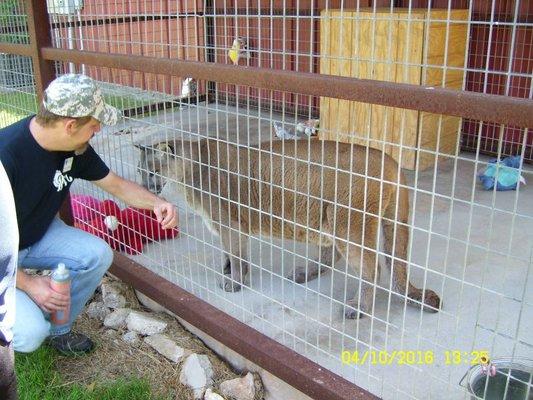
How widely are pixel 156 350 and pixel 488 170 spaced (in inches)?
146

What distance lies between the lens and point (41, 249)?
3.42 metres

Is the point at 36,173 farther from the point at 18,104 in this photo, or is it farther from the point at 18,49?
the point at 18,104

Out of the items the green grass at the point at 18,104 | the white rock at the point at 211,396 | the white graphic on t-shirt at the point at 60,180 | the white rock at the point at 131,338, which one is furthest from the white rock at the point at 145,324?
the green grass at the point at 18,104

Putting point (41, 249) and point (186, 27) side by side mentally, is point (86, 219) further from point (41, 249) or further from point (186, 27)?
point (186, 27)

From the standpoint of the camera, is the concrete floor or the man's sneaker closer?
the concrete floor

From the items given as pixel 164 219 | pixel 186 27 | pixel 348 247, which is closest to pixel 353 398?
pixel 348 247

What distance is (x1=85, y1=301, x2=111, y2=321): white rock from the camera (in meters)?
4.12

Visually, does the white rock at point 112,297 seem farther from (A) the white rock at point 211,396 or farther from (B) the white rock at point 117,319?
(A) the white rock at point 211,396

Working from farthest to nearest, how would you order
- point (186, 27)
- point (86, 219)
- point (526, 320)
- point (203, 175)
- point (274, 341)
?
1. point (186, 27)
2. point (86, 219)
3. point (203, 175)
4. point (526, 320)
5. point (274, 341)

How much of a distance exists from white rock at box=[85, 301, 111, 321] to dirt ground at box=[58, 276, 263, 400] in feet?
0.56

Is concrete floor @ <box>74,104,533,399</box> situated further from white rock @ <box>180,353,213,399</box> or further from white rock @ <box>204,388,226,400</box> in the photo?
white rock @ <box>204,388,226,400</box>

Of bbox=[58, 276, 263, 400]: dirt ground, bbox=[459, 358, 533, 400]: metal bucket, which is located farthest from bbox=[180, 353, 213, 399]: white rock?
bbox=[459, 358, 533, 400]: metal bucket

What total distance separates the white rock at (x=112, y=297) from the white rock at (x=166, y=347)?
20.0 inches

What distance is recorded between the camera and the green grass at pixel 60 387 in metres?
3.28
